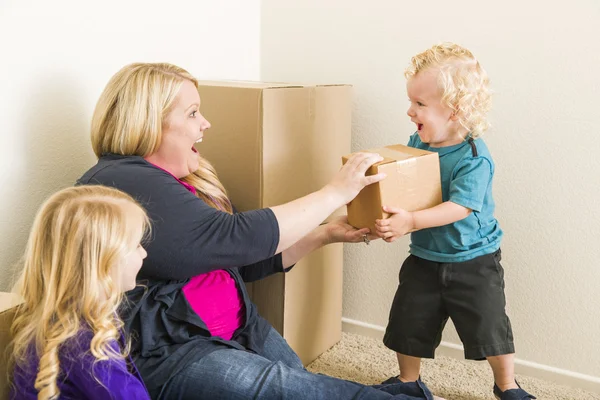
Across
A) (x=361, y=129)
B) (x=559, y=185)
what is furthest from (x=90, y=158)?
(x=559, y=185)

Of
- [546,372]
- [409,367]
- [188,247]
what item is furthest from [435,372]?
[188,247]

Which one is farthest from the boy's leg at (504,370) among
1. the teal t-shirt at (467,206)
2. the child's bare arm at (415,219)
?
the child's bare arm at (415,219)

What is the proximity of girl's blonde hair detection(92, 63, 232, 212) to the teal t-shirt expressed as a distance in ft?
2.14

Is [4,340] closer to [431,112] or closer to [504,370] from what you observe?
[431,112]

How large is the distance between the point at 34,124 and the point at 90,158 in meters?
0.19

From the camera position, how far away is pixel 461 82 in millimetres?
1524

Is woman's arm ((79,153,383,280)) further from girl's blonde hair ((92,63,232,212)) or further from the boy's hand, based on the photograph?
the boy's hand

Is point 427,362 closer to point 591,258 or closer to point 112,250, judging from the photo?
point 591,258

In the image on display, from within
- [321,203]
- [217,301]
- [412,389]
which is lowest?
[412,389]

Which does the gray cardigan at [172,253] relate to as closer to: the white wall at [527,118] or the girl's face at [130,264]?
the girl's face at [130,264]

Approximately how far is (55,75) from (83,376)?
0.73 m

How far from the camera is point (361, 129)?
2000mm

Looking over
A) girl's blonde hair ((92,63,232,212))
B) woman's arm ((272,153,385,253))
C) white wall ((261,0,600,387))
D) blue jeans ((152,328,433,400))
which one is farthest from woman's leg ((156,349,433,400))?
white wall ((261,0,600,387))

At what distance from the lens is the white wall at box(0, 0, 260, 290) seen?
53.9 inches
